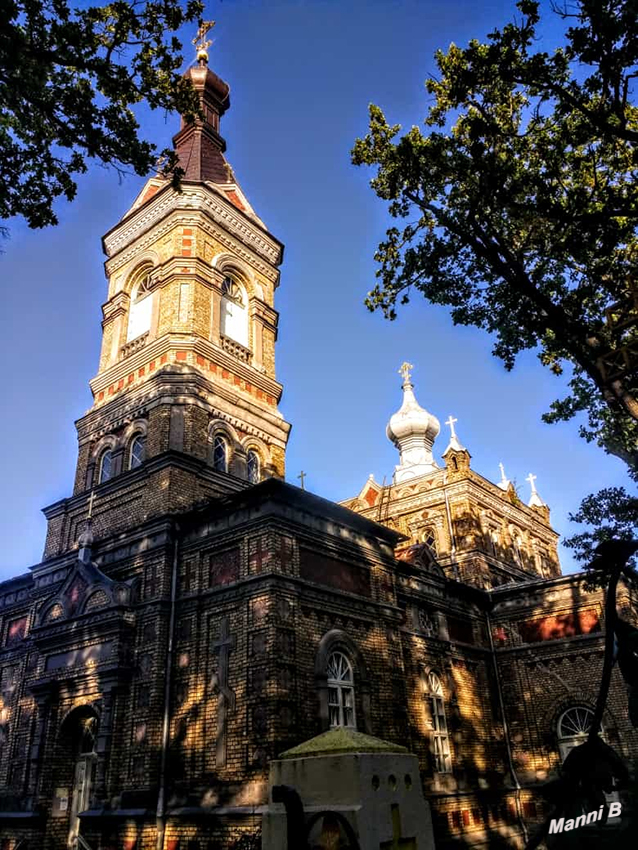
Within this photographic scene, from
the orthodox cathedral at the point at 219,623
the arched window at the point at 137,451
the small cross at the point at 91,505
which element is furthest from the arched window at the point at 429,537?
the small cross at the point at 91,505

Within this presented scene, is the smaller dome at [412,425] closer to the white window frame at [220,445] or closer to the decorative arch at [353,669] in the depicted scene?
the white window frame at [220,445]

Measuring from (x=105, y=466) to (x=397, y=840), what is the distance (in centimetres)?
1773

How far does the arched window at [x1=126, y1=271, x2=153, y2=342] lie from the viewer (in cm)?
2250

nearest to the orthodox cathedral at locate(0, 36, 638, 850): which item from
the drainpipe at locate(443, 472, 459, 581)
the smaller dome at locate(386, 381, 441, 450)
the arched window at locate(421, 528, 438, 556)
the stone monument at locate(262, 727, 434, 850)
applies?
the drainpipe at locate(443, 472, 459, 581)

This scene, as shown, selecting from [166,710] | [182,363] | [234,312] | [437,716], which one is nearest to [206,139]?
[234,312]

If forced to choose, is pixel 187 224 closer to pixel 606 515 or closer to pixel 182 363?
pixel 182 363

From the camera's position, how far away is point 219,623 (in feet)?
49.1

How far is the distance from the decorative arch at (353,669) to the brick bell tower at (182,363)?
527 cm

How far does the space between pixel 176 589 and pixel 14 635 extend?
7.70 metres

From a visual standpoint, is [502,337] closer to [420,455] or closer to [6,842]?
[6,842]

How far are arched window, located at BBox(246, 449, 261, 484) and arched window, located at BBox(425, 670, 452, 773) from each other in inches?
307

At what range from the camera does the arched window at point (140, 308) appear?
22.5 meters

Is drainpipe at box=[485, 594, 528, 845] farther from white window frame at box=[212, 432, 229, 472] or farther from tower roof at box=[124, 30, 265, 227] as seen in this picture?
tower roof at box=[124, 30, 265, 227]

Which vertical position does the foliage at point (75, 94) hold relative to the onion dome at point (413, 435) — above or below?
below
